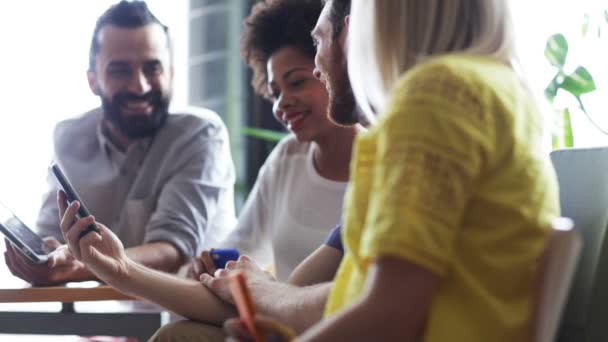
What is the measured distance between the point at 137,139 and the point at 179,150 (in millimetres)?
130

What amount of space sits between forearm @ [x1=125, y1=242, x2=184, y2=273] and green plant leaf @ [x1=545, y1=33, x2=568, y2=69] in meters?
1.08

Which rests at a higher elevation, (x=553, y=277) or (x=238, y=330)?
(x=553, y=277)

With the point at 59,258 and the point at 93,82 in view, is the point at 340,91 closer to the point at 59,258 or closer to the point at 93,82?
the point at 59,258

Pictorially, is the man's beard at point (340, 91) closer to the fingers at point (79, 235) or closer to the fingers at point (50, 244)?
the fingers at point (79, 235)

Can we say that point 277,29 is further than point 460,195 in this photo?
Yes

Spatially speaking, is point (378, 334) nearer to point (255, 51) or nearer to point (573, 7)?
point (255, 51)

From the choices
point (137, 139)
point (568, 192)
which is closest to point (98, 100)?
point (137, 139)

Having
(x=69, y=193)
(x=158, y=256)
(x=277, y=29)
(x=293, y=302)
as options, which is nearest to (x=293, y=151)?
(x=277, y=29)

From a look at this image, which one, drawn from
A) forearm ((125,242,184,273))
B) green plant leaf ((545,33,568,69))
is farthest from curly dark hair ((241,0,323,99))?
green plant leaf ((545,33,568,69))

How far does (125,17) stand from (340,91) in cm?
134

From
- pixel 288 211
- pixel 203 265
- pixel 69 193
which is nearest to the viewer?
pixel 69 193

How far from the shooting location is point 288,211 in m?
2.21

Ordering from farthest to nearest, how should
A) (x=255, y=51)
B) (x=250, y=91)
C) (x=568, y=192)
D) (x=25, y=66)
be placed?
1. (x=250, y=91)
2. (x=25, y=66)
3. (x=255, y=51)
4. (x=568, y=192)

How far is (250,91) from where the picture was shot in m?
3.49
